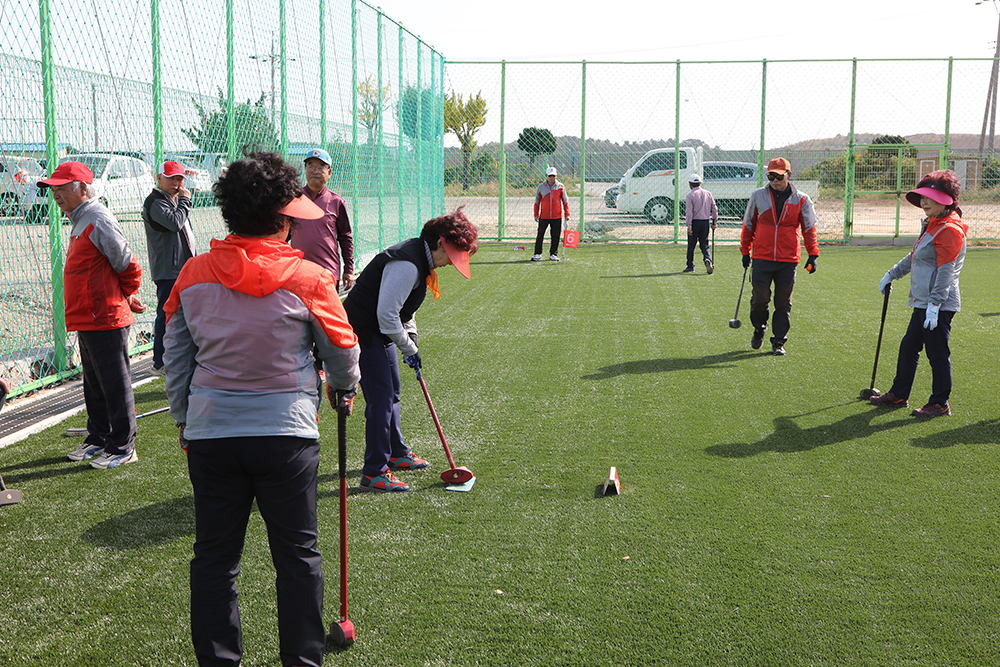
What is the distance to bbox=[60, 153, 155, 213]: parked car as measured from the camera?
736cm

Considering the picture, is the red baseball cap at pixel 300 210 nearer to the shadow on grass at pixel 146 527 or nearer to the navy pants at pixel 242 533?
the navy pants at pixel 242 533

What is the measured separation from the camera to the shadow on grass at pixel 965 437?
18.5 feet

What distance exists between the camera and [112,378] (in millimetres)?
5227

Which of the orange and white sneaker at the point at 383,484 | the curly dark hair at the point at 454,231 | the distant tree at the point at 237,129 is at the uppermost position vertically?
the distant tree at the point at 237,129

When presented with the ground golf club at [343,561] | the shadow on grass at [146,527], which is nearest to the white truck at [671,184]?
the shadow on grass at [146,527]

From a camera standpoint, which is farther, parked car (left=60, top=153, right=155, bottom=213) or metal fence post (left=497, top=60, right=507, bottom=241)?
metal fence post (left=497, top=60, right=507, bottom=241)

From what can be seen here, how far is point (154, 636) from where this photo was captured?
3303 mm

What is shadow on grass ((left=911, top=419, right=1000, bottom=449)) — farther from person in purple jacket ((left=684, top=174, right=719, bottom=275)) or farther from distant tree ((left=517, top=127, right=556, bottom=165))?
distant tree ((left=517, top=127, right=556, bottom=165))

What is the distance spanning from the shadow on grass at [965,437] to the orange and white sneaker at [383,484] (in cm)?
362

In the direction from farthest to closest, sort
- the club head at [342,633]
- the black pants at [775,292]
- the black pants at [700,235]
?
the black pants at [700,235]
the black pants at [775,292]
the club head at [342,633]

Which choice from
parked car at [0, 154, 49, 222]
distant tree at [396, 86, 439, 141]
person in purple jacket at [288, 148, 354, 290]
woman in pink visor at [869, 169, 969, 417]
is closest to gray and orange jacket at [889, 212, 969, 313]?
woman in pink visor at [869, 169, 969, 417]

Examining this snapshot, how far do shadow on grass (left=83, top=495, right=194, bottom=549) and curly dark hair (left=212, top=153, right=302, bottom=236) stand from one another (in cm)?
221

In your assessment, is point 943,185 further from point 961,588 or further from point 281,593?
point 281,593

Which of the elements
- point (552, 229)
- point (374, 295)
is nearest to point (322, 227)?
point (374, 295)
